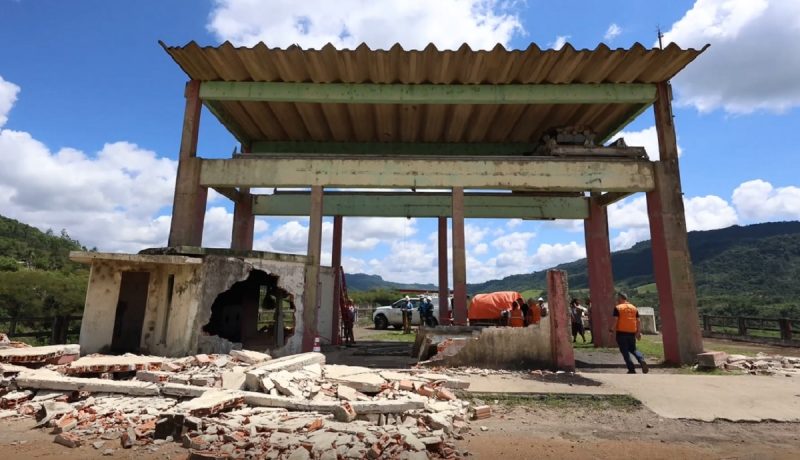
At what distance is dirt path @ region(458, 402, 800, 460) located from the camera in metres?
4.45

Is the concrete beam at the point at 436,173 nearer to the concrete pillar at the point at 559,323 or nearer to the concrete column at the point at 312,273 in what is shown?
the concrete column at the point at 312,273

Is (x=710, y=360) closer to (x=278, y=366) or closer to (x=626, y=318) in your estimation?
(x=626, y=318)

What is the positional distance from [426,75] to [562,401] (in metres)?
8.40

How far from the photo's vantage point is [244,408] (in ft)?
17.8

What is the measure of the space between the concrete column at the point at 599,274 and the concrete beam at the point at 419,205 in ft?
1.42

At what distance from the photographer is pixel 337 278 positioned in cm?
1515

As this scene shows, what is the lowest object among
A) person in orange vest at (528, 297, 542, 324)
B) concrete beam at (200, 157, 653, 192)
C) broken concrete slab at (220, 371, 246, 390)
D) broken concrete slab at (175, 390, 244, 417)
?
broken concrete slab at (175, 390, 244, 417)

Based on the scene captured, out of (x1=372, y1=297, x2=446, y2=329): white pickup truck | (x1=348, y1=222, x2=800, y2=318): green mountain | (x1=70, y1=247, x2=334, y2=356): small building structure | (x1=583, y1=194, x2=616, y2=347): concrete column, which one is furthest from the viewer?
(x1=348, y1=222, x2=800, y2=318): green mountain

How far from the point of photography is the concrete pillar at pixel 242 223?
46.9 ft

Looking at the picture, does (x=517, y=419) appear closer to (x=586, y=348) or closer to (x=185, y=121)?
(x=586, y=348)

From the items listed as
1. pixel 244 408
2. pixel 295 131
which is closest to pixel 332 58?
pixel 295 131

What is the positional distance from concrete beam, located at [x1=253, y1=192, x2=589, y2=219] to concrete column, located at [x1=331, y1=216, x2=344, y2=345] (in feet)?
2.78

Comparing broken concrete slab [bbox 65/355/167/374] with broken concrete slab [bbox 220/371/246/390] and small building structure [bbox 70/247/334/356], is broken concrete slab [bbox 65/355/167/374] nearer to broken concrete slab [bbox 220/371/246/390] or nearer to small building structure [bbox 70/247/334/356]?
small building structure [bbox 70/247/334/356]

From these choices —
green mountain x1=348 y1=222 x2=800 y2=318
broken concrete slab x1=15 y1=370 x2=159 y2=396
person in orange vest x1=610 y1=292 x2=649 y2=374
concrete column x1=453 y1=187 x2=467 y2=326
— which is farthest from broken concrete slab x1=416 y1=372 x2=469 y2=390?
green mountain x1=348 y1=222 x2=800 y2=318
